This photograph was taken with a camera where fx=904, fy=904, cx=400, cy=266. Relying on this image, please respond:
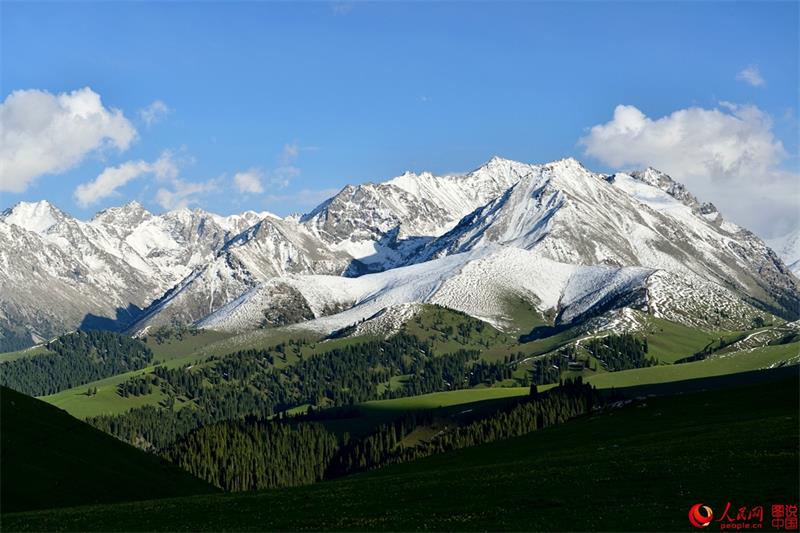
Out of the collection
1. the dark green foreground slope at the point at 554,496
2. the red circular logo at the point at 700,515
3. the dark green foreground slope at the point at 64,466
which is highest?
the dark green foreground slope at the point at 64,466

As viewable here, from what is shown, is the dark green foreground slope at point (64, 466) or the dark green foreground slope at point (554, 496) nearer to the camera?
the dark green foreground slope at point (554, 496)

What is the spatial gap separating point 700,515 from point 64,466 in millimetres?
81364

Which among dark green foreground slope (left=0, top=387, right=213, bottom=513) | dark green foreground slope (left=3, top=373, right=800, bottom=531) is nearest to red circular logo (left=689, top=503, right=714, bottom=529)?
dark green foreground slope (left=3, top=373, right=800, bottom=531)

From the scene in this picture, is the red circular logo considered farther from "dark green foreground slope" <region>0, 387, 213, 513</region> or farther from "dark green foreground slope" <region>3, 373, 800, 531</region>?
"dark green foreground slope" <region>0, 387, 213, 513</region>

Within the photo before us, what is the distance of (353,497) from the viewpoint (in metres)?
80.8

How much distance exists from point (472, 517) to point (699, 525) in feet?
50.4

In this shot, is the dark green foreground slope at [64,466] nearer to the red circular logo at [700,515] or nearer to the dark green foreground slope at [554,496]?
the dark green foreground slope at [554,496]

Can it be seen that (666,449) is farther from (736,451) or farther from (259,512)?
(259,512)

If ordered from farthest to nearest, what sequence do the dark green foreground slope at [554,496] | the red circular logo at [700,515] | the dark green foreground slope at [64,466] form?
the dark green foreground slope at [64,466]
the dark green foreground slope at [554,496]
the red circular logo at [700,515]

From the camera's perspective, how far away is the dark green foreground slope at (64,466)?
99.3 metres

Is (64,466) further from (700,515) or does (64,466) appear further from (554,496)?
(700,515)

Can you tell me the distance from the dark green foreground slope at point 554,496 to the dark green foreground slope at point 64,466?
16184 millimetres

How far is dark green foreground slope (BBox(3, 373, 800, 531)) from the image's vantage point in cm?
5834

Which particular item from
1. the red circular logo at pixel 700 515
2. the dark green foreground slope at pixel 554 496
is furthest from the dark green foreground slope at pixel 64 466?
the red circular logo at pixel 700 515
